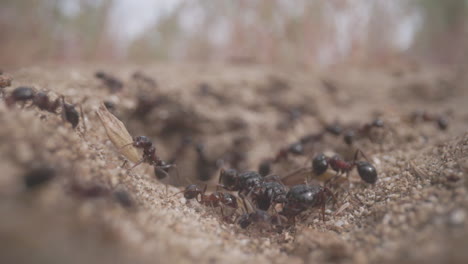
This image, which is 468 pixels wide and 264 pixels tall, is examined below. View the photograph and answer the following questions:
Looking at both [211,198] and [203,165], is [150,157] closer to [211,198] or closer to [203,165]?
[211,198]

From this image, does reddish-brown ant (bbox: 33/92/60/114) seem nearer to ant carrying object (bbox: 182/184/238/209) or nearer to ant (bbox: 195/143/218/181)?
ant carrying object (bbox: 182/184/238/209)

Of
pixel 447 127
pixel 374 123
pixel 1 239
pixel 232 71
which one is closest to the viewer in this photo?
pixel 1 239

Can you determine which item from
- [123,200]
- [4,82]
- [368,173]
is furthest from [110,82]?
[368,173]

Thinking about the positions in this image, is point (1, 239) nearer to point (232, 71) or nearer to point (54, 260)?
point (54, 260)

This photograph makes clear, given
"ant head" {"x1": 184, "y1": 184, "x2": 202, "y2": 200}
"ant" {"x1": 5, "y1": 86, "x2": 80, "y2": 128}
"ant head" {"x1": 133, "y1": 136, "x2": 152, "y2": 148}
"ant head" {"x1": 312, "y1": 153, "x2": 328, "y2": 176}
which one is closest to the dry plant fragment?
"ant head" {"x1": 133, "y1": 136, "x2": 152, "y2": 148}

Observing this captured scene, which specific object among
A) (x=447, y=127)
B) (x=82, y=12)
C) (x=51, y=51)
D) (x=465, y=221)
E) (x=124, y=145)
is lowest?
(x=465, y=221)

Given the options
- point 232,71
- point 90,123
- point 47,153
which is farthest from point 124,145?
point 232,71
